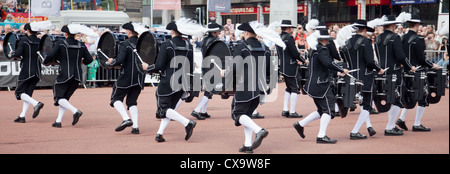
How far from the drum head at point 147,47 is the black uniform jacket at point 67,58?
179 centimetres

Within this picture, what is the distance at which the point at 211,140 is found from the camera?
9508 millimetres

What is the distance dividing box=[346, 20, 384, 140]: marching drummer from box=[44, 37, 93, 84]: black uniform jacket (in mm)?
A: 4628

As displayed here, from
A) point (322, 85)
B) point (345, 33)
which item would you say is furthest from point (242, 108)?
point (345, 33)

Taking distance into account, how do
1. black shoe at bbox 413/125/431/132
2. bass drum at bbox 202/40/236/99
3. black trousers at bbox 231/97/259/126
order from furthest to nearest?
1. black shoe at bbox 413/125/431/132
2. bass drum at bbox 202/40/236/99
3. black trousers at bbox 231/97/259/126

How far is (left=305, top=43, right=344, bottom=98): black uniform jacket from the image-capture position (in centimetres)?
903

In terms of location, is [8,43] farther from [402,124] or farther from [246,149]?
[402,124]

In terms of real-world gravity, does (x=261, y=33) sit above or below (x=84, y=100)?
above

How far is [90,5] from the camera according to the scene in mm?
35719

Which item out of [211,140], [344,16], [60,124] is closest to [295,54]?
[211,140]

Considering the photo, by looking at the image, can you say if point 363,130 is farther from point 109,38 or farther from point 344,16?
point 344,16

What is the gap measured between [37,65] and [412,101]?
6.57 metres

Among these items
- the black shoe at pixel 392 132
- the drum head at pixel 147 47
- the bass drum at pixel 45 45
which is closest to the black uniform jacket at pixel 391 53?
the black shoe at pixel 392 132

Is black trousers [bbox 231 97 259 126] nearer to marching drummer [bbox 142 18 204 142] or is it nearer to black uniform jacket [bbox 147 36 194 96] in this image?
marching drummer [bbox 142 18 204 142]

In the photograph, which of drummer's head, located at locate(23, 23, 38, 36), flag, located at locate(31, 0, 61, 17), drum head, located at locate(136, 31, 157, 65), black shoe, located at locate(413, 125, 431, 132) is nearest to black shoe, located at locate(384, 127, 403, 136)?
black shoe, located at locate(413, 125, 431, 132)
